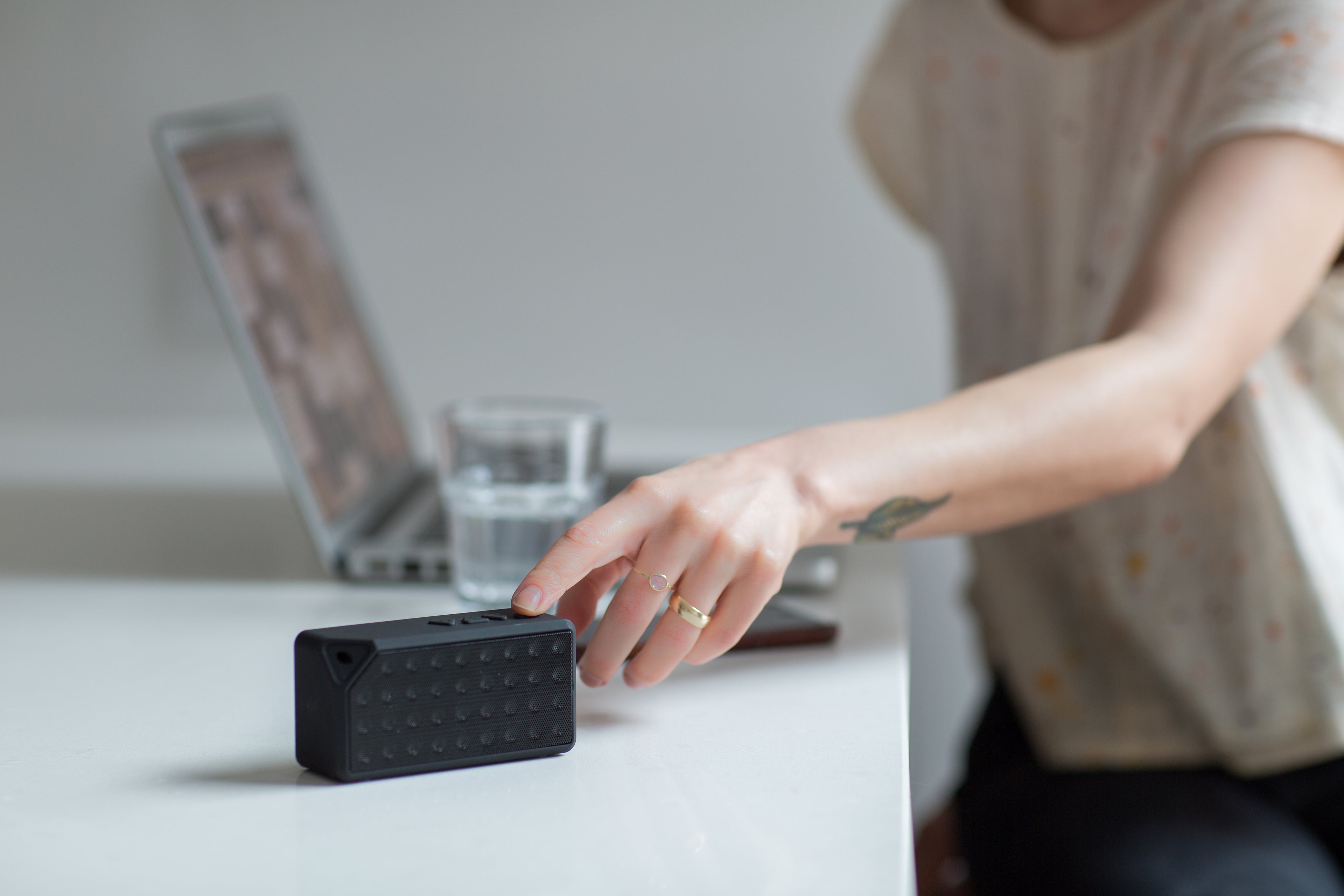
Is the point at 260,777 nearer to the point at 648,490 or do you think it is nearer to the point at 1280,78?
the point at 648,490

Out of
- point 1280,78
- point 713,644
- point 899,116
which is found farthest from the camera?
point 899,116

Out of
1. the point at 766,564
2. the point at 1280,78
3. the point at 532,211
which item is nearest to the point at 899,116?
the point at 1280,78

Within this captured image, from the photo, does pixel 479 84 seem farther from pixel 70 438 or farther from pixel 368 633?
pixel 368 633

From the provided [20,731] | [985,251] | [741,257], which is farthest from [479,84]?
[20,731]

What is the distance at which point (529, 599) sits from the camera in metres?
0.49

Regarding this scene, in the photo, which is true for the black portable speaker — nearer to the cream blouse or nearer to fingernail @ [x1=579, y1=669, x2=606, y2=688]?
fingernail @ [x1=579, y1=669, x2=606, y2=688]

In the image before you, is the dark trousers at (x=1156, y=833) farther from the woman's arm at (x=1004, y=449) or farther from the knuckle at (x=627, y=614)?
the knuckle at (x=627, y=614)

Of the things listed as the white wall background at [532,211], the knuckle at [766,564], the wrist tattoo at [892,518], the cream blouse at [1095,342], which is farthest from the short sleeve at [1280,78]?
the white wall background at [532,211]

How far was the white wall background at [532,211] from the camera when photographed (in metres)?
1.49

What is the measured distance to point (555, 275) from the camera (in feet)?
5.08

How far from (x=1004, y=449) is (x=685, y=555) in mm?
194

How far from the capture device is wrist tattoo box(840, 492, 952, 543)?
614mm

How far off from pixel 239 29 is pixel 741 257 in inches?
27.0

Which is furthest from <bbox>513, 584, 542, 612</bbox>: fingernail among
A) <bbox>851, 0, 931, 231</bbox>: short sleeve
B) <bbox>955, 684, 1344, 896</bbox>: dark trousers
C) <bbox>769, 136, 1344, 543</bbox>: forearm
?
<bbox>851, 0, 931, 231</bbox>: short sleeve
